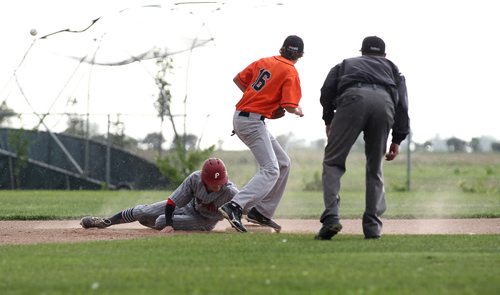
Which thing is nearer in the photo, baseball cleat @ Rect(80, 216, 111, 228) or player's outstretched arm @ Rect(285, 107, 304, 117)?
player's outstretched arm @ Rect(285, 107, 304, 117)

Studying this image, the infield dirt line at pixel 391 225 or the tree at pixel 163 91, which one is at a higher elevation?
the tree at pixel 163 91

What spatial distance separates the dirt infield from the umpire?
1857 mm

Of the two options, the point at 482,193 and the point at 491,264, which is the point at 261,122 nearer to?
the point at 491,264

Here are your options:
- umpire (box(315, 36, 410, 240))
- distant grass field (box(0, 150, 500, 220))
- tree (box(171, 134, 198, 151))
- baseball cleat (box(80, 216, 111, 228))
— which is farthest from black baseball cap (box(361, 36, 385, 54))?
tree (box(171, 134, 198, 151))

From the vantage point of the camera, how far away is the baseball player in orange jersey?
473 inches

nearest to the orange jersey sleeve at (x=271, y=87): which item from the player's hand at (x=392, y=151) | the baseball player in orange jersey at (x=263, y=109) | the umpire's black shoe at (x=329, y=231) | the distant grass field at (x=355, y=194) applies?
the baseball player in orange jersey at (x=263, y=109)

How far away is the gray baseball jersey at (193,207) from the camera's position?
41.0 ft

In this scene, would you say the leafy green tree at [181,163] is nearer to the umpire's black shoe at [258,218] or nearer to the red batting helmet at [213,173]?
the umpire's black shoe at [258,218]

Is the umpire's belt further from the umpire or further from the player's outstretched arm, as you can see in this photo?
the umpire

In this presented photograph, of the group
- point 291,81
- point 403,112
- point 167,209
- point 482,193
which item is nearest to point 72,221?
point 167,209

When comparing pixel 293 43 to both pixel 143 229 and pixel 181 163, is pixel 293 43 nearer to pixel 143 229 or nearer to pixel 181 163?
pixel 143 229

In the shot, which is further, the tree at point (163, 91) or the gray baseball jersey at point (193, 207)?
the tree at point (163, 91)

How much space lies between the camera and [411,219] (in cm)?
1705

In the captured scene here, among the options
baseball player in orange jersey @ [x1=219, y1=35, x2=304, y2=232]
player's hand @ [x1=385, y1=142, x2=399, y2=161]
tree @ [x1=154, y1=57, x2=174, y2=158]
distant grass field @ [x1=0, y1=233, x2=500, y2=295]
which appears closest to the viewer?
A: distant grass field @ [x1=0, y1=233, x2=500, y2=295]
